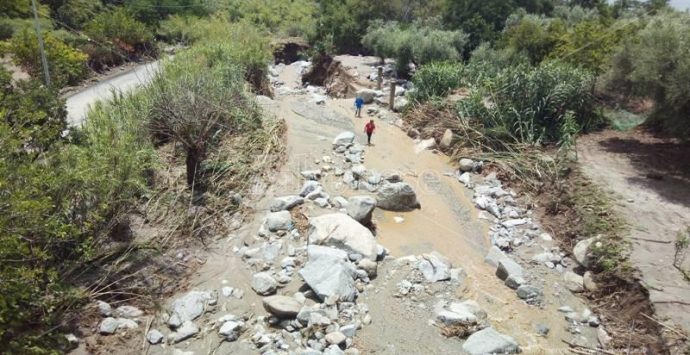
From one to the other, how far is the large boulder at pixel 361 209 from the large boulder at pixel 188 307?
10.2 ft

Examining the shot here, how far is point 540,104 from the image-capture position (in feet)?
42.2

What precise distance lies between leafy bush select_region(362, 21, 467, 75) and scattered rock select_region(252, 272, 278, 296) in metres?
Result: 15.9

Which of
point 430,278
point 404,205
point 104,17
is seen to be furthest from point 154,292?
point 104,17

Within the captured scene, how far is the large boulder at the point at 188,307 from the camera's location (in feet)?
22.0

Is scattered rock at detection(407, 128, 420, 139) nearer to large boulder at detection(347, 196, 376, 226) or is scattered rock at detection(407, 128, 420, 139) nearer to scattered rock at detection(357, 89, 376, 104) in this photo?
scattered rock at detection(357, 89, 376, 104)

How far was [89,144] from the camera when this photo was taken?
8.48 m

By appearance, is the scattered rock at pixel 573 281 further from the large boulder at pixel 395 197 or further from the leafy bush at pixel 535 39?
the leafy bush at pixel 535 39

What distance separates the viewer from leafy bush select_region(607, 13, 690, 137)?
973cm

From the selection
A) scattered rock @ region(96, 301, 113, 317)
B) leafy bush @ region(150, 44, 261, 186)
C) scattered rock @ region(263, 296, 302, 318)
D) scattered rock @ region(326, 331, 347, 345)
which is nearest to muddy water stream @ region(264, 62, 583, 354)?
scattered rock @ region(326, 331, 347, 345)

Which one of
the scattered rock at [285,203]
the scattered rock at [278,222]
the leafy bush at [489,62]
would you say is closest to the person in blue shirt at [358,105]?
the leafy bush at [489,62]

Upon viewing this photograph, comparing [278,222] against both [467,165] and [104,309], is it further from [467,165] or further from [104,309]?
[467,165]

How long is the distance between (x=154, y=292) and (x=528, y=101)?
10909 millimetres

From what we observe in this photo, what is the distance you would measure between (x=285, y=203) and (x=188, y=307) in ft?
10.0

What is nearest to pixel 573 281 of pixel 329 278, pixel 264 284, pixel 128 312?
pixel 329 278
